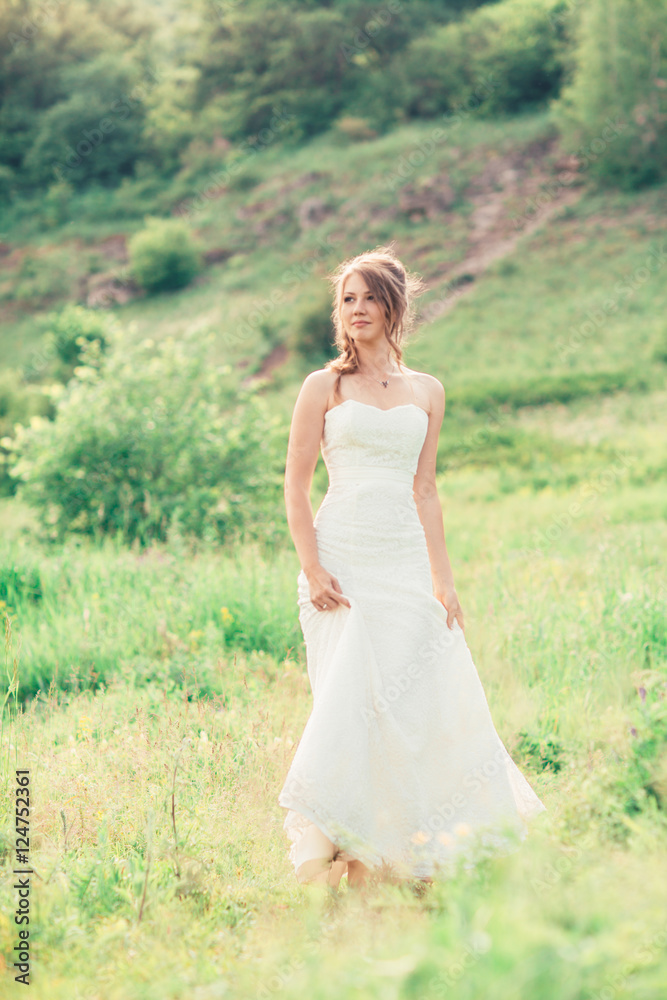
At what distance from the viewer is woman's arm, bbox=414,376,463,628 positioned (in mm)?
3492

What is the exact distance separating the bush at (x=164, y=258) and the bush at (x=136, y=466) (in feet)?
102

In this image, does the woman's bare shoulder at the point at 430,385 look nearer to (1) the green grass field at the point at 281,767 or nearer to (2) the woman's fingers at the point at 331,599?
(2) the woman's fingers at the point at 331,599

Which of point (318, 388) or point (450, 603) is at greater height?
point (318, 388)

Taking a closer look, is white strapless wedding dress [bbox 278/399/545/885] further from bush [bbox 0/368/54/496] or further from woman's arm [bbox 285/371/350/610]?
bush [bbox 0/368/54/496]

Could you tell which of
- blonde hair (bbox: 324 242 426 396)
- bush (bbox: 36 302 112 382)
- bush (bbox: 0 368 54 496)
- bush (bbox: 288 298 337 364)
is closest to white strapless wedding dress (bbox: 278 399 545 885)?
blonde hair (bbox: 324 242 426 396)

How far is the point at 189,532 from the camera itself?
32.1 ft

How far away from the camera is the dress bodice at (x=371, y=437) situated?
127 inches

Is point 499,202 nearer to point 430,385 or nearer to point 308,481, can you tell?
point 430,385

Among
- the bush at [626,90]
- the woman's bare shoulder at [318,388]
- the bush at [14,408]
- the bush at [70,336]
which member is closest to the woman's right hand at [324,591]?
the woman's bare shoulder at [318,388]

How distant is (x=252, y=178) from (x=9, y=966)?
5174cm

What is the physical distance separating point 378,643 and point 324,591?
1.07 ft

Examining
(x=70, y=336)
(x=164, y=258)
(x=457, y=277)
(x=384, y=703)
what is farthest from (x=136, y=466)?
(x=164, y=258)

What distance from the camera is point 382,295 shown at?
330 cm

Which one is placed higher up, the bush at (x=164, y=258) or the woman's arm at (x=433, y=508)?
the woman's arm at (x=433, y=508)
